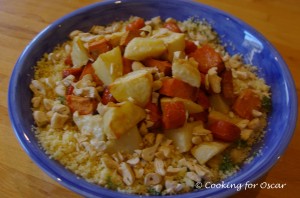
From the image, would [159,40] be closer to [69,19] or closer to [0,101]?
[69,19]

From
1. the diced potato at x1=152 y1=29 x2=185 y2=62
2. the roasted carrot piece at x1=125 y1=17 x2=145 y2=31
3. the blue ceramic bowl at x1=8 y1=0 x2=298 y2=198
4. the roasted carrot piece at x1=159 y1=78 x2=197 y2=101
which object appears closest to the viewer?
the blue ceramic bowl at x1=8 y1=0 x2=298 y2=198

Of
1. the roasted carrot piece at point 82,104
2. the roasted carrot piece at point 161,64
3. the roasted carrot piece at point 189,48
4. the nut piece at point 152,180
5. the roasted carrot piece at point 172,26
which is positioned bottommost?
the nut piece at point 152,180

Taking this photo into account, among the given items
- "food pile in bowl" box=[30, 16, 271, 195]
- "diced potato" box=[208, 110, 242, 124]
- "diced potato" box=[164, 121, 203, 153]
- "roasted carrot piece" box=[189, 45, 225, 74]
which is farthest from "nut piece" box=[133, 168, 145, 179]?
"roasted carrot piece" box=[189, 45, 225, 74]

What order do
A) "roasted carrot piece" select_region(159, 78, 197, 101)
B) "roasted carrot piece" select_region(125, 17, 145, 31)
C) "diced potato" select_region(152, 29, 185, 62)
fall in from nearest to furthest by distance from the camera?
"roasted carrot piece" select_region(159, 78, 197, 101)
"diced potato" select_region(152, 29, 185, 62)
"roasted carrot piece" select_region(125, 17, 145, 31)

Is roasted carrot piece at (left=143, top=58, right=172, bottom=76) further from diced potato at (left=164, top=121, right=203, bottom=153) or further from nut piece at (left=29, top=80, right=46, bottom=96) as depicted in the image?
nut piece at (left=29, top=80, right=46, bottom=96)

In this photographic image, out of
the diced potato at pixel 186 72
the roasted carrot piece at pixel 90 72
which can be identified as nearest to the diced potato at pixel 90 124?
the roasted carrot piece at pixel 90 72

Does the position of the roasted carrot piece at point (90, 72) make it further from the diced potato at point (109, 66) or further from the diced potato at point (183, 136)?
the diced potato at point (183, 136)

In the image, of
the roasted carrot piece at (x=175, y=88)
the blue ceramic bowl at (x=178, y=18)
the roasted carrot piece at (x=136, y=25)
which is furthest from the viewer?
the roasted carrot piece at (x=136, y=25)
